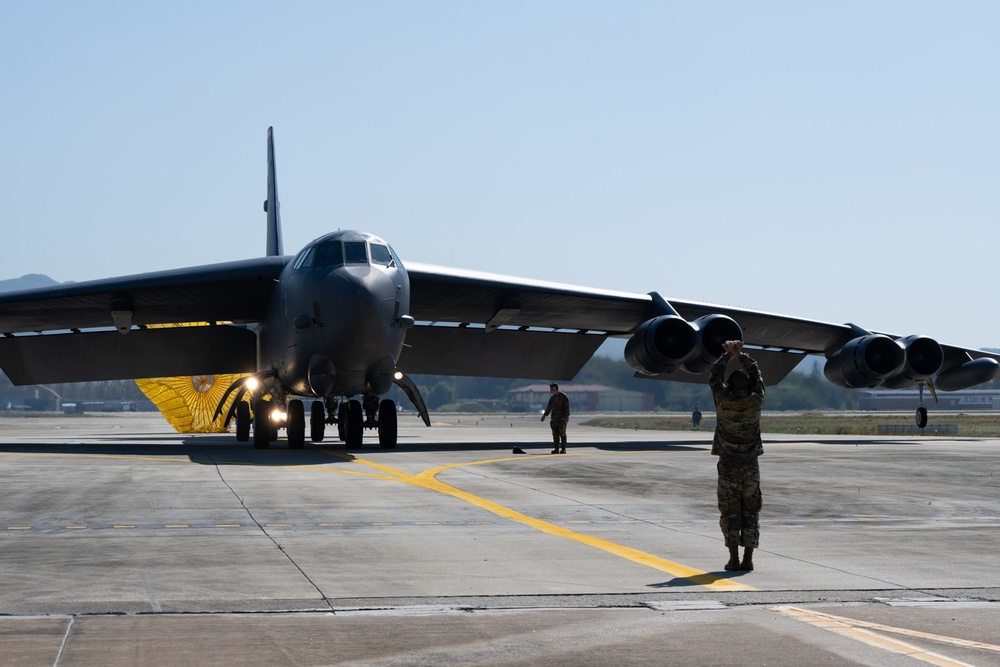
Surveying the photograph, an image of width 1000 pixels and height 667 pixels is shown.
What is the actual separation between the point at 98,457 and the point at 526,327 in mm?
13640

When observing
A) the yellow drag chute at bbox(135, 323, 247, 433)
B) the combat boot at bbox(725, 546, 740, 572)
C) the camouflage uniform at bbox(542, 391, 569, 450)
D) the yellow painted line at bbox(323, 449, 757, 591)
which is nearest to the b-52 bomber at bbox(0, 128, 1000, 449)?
the camouflage uniform at bbox(542, 391, 569, 450)

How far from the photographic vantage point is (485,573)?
8.45 metres

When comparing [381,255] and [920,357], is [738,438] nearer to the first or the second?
[381,255]

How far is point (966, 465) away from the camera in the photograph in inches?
816

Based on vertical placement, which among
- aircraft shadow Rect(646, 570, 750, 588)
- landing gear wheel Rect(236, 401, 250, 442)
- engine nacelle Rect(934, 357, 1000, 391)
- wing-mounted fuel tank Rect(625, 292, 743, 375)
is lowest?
aircraft shadow Rect(646, 570, 750, 588)

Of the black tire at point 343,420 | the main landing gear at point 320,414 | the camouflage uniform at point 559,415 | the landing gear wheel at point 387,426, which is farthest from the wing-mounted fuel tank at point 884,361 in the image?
the black tire at point 343,420

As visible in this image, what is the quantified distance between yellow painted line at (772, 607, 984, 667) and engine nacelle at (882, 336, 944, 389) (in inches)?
1020

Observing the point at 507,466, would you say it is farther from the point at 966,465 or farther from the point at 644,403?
the point at 644,403

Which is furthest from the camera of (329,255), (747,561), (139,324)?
(139,324)

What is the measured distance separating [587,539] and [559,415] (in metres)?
15.7

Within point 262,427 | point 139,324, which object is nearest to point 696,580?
point 262,427

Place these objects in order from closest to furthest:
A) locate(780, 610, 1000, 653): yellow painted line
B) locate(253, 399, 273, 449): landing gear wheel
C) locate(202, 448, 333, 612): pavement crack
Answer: locate(780, 610, 1000, 653): yellow painted line → locate(202, 448, 333, 612): pavement crack → locate(253, 399, 273, 449): landing gear wheel

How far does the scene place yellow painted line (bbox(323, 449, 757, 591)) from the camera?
27.0 feet

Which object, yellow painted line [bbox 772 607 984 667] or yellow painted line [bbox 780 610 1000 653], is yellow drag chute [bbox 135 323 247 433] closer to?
yellow painted line [bbox 772 607 984 667]
